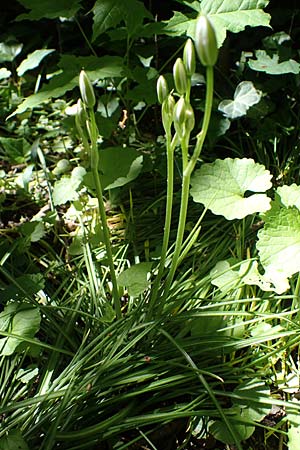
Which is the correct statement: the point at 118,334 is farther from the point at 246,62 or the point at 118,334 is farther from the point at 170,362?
the point at 246,62

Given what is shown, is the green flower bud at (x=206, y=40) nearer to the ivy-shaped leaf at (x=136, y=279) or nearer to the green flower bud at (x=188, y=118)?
the green flower bud at (x=188, y=118)

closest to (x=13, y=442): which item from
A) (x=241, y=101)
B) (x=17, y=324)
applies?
(x=17, y=324)

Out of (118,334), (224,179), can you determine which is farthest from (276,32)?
(118,334)

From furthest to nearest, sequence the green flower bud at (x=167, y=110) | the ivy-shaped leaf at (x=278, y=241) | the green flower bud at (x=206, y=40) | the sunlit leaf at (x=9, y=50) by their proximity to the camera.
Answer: the sunlit leaf at (x=9, y=50) → the ivy-shaped leaf at (x=278, y=241) → the green flower bud at (x=167, y=110) → the green flower bud at (x=206, y=40)

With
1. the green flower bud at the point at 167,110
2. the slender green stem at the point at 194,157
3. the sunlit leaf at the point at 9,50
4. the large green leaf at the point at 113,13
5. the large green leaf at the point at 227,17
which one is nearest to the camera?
the slender green stem at the point at 194,157

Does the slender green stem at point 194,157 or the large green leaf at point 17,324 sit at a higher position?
the slender green stem at point 194,157

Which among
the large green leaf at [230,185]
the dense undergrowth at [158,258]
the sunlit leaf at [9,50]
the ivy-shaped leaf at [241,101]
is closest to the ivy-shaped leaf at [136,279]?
the dense undergrowth at [158,258]

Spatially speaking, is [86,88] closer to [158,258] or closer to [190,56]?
[190,56]
